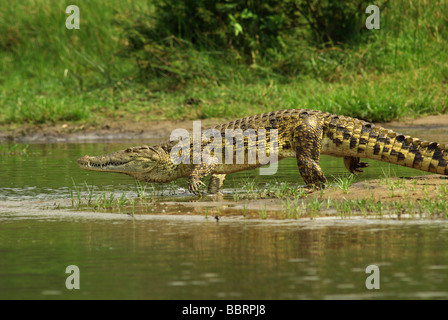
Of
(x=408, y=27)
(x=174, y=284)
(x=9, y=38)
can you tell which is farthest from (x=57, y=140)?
(x=174, y=284)

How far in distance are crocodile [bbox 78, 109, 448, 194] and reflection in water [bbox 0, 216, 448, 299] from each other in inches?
68.0

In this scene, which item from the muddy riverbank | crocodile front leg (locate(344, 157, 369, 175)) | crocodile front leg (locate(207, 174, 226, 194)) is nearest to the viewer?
the muddy riverbank

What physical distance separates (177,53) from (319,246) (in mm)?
10090

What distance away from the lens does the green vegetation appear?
12961 millimetres

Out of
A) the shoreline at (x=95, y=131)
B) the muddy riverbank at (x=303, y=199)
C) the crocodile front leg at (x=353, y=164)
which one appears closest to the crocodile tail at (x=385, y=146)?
the muddy riverbank at (x=303, y=199)

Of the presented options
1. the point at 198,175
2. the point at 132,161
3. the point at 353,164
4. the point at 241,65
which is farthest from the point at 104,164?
the point at 241,65

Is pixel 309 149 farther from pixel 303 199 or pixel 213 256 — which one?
pixel 213 256

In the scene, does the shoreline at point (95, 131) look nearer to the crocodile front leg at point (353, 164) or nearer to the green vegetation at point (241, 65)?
the green vegetation at point (241, 65)

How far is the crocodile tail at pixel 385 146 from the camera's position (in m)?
7.18

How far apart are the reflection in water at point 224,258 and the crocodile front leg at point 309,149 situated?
1.69m

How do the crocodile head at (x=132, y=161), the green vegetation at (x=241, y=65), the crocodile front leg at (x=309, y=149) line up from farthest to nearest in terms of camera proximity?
the green vegetation at (x=241, y=65)
the crocodile head at (x=132, y=161)
the crocodile front leg at (x=309, y=149)

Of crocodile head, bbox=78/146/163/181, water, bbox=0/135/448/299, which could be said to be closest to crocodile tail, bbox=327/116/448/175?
crocodile head, bbox=78/146/163/181

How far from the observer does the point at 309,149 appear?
721 cm

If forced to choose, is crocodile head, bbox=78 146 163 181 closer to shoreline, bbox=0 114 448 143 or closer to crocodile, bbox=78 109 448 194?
crocodile, bbox=78 109 448 194
